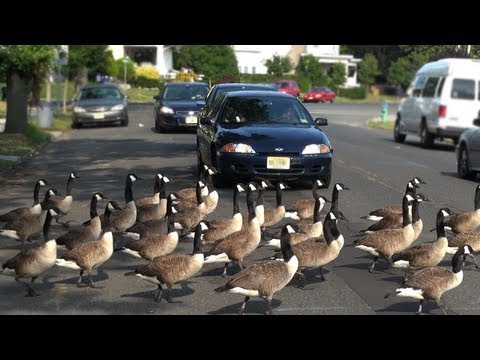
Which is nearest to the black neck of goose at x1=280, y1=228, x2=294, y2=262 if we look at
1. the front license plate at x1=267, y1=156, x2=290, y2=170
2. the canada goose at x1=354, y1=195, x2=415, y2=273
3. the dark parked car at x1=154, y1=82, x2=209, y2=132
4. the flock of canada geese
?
the flock of canada geese

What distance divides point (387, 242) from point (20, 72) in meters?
20.7

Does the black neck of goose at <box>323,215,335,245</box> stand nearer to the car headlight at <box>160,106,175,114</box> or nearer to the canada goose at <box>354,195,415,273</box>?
the canada goose at <box>354,195,415,273</box>

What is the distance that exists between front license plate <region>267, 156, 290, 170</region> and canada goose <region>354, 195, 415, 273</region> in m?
6.28

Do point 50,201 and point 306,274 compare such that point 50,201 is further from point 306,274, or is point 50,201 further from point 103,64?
point 103,64

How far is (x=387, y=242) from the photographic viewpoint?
9.88 meters

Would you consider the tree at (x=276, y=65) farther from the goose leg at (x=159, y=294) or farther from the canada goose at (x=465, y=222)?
the goose leg at (x=159, y=294)

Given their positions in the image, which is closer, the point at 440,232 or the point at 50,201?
the point at 440,232

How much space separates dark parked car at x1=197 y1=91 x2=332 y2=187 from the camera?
53.8 feet

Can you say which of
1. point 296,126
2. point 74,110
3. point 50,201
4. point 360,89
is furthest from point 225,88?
point 360,89

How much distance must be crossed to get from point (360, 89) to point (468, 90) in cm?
5323

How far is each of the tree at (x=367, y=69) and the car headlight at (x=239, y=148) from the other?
71273mm

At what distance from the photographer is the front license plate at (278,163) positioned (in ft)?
53.6

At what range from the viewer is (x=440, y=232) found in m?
9.82

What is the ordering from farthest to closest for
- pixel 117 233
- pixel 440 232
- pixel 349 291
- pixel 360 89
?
pixel 360 89
pixel 117 233
pixel 440 232
pixel 349 291
